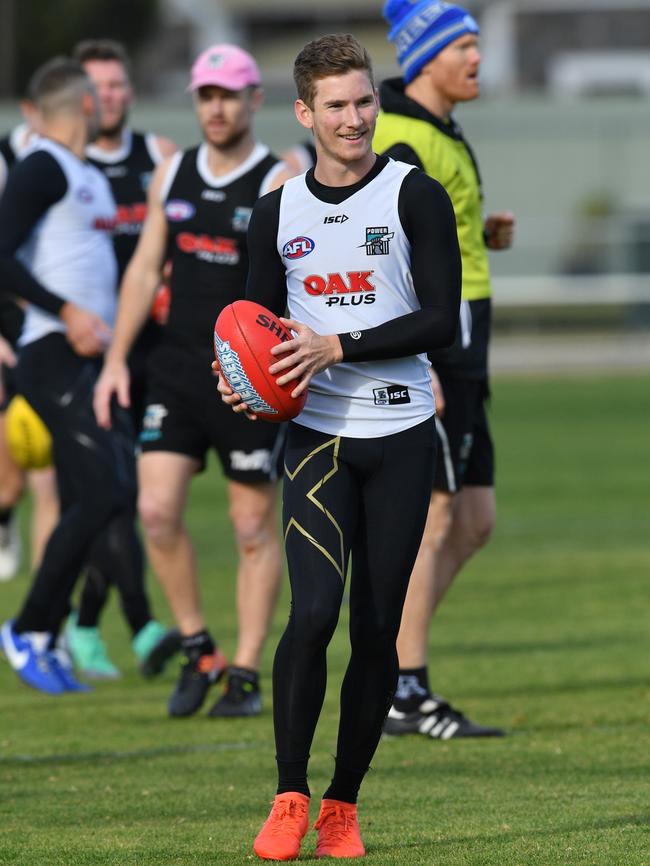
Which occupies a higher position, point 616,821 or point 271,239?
point 271,239

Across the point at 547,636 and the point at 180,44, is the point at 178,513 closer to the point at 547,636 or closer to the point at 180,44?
the point at 547,636

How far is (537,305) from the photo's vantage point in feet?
112

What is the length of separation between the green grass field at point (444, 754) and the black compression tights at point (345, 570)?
35 centimetres

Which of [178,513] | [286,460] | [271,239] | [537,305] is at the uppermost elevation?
[271,239]

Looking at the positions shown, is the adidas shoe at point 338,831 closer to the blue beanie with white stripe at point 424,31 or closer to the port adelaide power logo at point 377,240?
the port adelaide power logo at point 377,240

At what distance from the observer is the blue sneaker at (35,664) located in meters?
8.05

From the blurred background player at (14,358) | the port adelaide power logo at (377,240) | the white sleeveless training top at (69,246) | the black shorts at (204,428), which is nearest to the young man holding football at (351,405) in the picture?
the port adelaide power logo at (377,240)

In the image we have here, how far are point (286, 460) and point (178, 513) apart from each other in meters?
2.49

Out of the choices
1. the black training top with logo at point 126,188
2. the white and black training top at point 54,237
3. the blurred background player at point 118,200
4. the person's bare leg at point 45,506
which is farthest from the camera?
the person's bare leg at point 45,506

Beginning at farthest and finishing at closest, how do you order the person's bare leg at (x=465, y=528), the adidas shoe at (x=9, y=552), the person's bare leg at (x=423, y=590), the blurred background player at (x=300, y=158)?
the adidas shoe at (x=9, y=552), the blurred background player at (x=300, y=158), the person's bare leg at (x=465, y=528), the person's bare leg at (x=423, y=590)

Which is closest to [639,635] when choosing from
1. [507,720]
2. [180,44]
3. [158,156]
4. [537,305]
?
[507,720]

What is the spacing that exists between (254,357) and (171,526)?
2792 mm

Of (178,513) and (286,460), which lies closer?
(286,460)

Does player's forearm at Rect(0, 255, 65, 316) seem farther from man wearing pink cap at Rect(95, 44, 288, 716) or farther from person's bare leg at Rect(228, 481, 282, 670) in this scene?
person's bare leg at Rect(228, 481, 282, 670)
